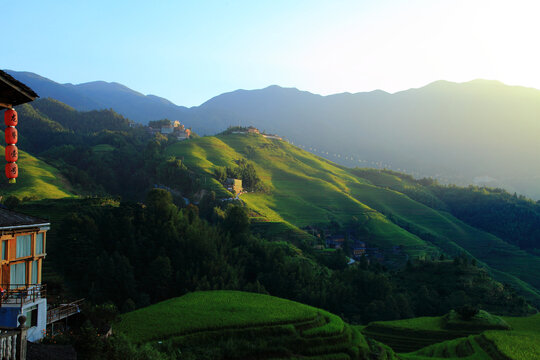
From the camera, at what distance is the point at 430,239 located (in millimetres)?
99875

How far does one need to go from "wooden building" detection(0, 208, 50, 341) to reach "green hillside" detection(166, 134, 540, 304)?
54217 millimetres

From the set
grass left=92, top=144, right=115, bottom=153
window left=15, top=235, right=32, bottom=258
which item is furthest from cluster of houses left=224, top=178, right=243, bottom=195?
window left=15, top=235, right=32, bottom=258

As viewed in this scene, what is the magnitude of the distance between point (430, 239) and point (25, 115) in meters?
114

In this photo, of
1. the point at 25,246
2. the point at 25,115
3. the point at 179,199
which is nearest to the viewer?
the point at 25,246

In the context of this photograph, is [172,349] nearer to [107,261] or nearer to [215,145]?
[107,261]

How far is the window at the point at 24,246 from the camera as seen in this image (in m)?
21.9

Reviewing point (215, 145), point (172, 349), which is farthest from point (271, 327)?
point (215, 145)

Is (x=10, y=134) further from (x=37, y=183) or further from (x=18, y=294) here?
(x=37, y=183)

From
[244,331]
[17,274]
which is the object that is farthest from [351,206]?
[17,274]

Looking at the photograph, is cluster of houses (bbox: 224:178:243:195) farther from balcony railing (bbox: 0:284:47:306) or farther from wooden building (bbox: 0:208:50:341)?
balcony railing (bbox: 0:284:47:306)

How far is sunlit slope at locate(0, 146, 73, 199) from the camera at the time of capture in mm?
60834

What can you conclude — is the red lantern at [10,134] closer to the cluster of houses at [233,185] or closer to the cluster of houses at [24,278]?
the cluster of houses at [24,278]

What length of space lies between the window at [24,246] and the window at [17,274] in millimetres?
534

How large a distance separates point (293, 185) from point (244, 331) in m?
95.9
